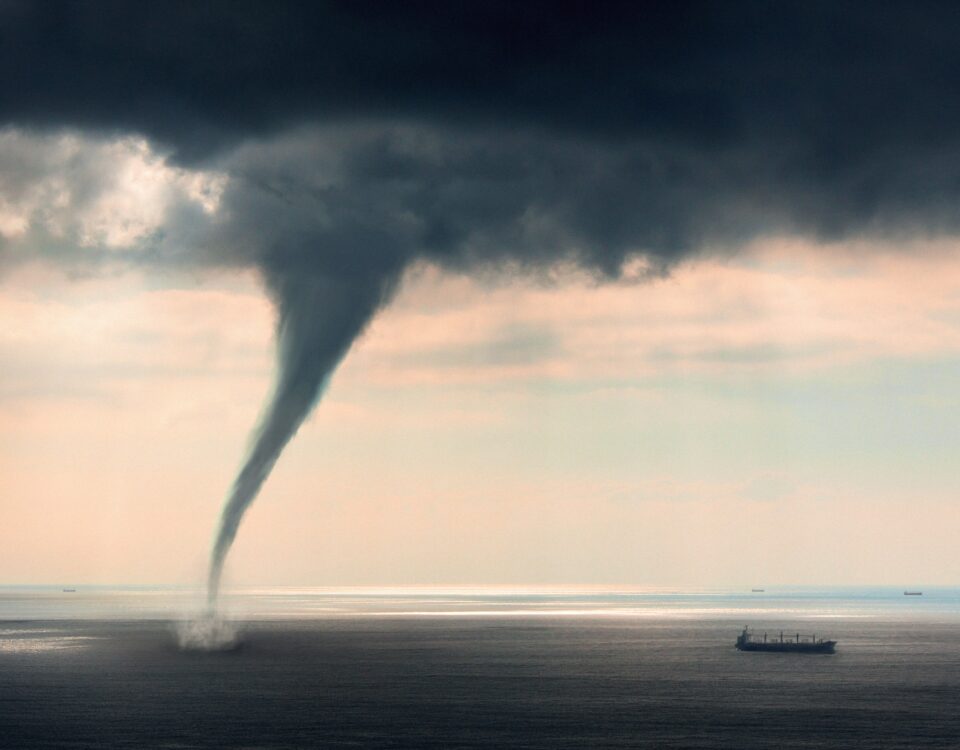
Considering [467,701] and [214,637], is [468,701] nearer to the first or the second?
[467,701]

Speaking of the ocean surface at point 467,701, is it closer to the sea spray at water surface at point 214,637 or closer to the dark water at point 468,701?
the dark water at point 468,701

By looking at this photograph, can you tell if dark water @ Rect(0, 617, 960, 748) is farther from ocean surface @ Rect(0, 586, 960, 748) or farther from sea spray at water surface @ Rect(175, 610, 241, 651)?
sea spray at water surface @ Rect(175, 610, 241, 651)

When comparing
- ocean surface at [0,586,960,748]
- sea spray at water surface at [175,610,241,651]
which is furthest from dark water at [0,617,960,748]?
sea spray at water surface at [175,610,241,651]

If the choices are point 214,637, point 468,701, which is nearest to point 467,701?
point 468,701

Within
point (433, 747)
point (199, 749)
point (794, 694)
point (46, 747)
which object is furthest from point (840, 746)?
point (46, 747)

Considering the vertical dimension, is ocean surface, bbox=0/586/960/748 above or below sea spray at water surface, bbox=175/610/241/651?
below

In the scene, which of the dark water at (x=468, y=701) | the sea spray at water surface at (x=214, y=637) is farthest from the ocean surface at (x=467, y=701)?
the sea spray at water surface at (x=214, y=637)

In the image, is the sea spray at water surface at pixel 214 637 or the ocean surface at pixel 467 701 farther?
the sea spray at water surface at pixel 214 637

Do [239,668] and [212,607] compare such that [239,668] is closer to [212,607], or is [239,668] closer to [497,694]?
[212,607]
